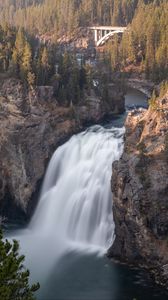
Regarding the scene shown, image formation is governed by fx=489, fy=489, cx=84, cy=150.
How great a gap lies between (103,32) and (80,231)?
112m

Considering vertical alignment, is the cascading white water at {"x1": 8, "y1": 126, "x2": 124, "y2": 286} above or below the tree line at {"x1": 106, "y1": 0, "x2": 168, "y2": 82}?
below

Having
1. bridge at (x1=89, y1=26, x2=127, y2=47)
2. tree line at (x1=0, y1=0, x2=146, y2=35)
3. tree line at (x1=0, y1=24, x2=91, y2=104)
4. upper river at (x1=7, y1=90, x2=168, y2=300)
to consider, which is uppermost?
tree line at (x1=0, y1=0, x2=146, y2=35)

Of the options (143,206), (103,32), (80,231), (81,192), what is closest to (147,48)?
(103,32)

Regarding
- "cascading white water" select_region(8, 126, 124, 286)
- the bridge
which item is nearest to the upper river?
"cascading white water" select_region(8, 126, 124, 286)

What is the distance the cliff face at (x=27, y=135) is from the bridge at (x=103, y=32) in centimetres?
8307

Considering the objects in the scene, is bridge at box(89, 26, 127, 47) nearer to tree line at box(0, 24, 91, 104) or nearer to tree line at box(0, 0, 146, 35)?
tree line at box(0, 0, 146, 35)

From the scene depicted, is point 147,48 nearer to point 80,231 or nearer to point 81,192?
point 81,192

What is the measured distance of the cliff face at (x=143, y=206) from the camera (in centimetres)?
4584

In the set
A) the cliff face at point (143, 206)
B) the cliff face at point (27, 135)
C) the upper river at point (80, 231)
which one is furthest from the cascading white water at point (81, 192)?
the cliff face at point (143, 206)

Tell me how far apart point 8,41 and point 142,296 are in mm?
51550

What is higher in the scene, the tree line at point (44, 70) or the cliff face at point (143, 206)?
the tree line at point (44, 70)

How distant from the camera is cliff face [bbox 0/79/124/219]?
60469mm

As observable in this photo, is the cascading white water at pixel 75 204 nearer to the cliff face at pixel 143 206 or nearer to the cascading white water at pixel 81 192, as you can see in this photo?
the cascading white water at pixel 81 192

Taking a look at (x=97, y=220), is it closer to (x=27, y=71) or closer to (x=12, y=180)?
(x=12, y=180)
